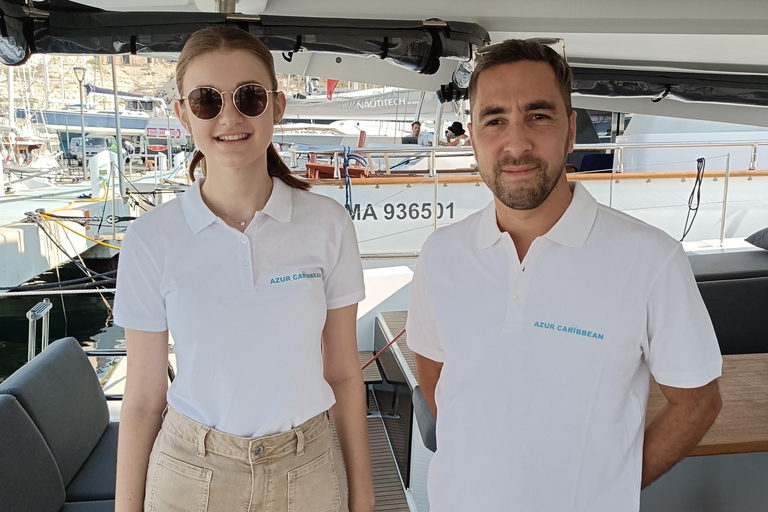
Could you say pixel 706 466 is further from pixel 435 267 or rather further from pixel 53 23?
pixel 53 23

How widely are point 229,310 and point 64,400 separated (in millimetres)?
1903

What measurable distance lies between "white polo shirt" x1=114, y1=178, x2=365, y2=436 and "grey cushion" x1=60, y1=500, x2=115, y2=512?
5.00ft

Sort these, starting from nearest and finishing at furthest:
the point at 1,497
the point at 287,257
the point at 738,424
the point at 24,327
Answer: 1. the point at 287,257
2. the point at 738,424
3. the point at 1,497
4. the point at 24,327

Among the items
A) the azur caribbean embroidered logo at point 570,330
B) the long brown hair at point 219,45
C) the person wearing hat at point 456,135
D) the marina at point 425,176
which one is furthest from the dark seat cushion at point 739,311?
the person wearing hat at point 456,135

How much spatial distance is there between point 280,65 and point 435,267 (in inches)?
109

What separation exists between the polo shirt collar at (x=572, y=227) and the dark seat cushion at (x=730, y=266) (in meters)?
2.70

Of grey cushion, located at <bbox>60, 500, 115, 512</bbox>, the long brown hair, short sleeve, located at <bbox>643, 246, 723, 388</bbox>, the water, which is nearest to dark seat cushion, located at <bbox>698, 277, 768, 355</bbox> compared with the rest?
short sleeve, located at <bbox>643, 246, 723, 388</bbox>

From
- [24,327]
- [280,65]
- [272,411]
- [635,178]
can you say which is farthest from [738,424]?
[24,327]

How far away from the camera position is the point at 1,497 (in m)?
2.00

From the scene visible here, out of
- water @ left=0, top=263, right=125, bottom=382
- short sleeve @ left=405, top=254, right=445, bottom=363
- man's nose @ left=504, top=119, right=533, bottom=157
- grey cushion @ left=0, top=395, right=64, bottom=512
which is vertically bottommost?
water @ left=0, top=263, right=125, bottom=382

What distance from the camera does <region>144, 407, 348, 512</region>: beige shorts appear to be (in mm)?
1187

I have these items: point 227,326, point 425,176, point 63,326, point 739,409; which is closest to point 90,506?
point 227,326

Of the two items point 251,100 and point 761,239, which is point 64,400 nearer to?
point 251,100

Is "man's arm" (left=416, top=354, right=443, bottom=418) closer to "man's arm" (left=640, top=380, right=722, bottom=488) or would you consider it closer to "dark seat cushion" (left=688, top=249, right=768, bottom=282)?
"man's arm" (left=640, top=380, right=722, bottom=488)
